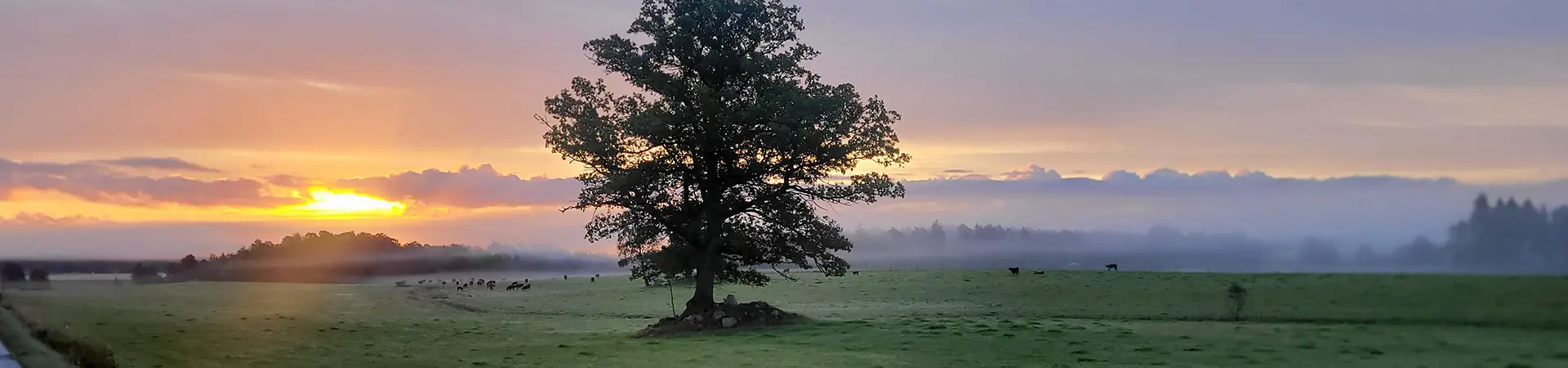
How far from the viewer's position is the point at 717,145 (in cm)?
4078

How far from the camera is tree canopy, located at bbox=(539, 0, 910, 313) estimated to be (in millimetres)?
40312

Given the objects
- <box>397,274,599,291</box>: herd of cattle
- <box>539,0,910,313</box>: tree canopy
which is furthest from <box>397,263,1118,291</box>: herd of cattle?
<box>539,0,910,313</box>: tree canopy

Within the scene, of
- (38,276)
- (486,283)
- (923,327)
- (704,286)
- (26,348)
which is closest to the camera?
(26,348)

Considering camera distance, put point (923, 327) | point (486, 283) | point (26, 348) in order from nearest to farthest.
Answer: point (26, 348)
point (923, 327)
point (486, 283)

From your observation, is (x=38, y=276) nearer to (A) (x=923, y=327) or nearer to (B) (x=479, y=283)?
(A) (x=923, y=327)

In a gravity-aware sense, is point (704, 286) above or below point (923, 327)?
above

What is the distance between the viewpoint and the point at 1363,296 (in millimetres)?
49094

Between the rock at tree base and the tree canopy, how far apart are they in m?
0.88

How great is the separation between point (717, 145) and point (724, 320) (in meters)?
7.29

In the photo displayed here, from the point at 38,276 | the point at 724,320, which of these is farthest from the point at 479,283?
the point at 724,320

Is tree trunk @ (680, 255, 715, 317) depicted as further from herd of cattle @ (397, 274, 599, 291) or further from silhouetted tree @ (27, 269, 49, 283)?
herd of cattle @ (397, 274, 599, 291)

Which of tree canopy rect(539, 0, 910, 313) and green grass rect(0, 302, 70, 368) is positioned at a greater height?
tree canopy rect(539, 0, 910, 313)

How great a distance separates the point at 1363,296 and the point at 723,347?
118 ft

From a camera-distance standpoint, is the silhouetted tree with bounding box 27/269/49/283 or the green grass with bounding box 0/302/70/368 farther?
the silhouetted tree with bounding box 27/269/49/283
